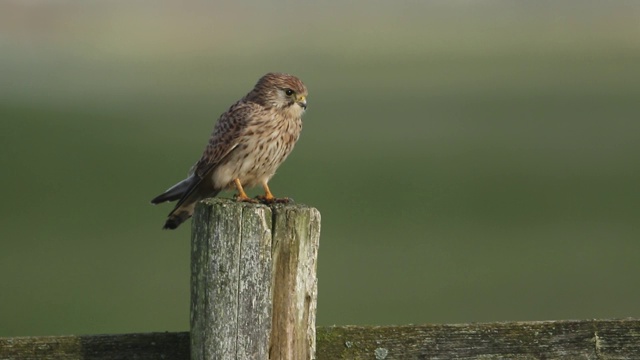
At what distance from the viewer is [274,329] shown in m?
3.32

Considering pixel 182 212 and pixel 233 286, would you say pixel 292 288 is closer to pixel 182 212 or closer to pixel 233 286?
pixel 233 286

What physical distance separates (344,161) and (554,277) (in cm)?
1184

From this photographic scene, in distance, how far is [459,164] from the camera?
26547 millimetres

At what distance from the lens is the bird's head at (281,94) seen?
19.8ft

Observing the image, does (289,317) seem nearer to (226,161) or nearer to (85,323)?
(226,161)

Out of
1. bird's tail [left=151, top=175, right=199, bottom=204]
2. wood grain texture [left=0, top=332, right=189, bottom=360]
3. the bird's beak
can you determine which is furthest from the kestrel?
wood grain texture [left=0, top=332, right=189, bottom=360]

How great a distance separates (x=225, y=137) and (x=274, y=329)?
8.88 ft

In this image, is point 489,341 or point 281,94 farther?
point 281,94

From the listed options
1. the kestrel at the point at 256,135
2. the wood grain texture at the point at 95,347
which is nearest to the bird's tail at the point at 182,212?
the kestrel at the point at 256,135

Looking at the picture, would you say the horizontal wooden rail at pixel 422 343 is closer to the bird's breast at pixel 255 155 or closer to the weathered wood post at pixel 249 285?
the weathered wood post at pixel 249 285

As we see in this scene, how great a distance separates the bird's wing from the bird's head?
0.05 meters

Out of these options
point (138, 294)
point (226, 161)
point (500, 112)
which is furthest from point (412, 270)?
point (500, 112)

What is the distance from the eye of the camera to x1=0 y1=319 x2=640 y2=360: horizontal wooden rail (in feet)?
11.0

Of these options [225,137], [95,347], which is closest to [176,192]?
[225,137]
